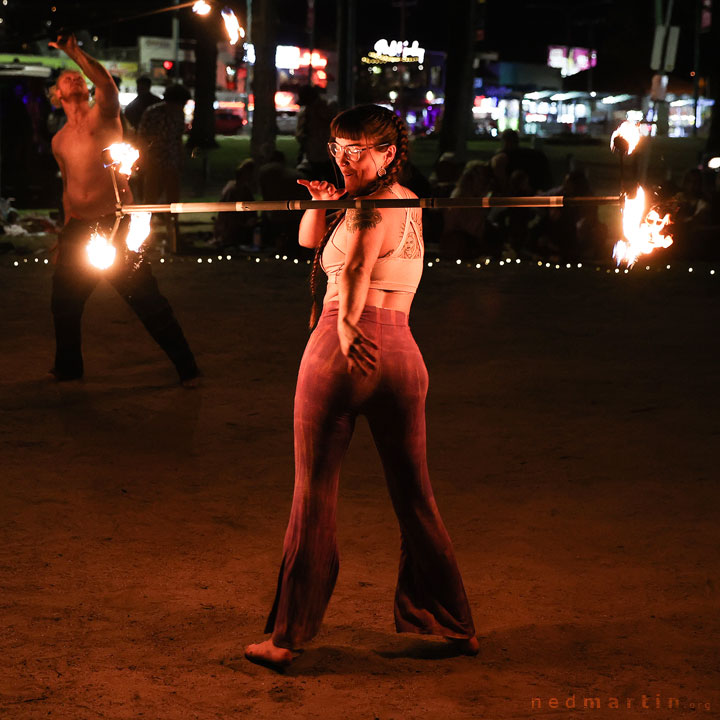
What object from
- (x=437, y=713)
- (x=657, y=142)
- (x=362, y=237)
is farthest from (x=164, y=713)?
(x=657, y=142)

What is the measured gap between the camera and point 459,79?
27234 mm

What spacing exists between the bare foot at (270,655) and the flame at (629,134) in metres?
2.03

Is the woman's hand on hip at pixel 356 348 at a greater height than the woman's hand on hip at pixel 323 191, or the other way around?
the woman's hand on hip at pixel 323 191

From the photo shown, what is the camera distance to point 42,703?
3.53 m

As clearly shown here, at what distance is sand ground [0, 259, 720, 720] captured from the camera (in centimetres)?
372

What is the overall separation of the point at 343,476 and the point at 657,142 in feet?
119

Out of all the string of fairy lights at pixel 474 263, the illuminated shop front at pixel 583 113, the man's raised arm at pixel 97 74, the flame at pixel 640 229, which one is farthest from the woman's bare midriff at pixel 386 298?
the illuminated shop front at pixel 583 113

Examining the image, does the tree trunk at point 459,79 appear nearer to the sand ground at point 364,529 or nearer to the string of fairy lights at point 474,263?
the string of fairy lights at point 474,263

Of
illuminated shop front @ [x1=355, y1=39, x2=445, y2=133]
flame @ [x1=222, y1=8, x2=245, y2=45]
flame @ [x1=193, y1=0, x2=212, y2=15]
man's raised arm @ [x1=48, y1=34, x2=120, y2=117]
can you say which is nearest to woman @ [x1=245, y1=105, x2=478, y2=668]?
flame @ [x1=222, y1=8, x2=245, y2=45]

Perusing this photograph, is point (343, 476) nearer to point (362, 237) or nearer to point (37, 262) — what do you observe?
point (362, 237)

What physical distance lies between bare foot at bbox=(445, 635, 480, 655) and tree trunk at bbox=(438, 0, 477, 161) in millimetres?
23652

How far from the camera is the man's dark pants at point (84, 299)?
24.4ft

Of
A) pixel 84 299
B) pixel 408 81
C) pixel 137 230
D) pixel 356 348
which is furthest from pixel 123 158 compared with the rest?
pixel 408 81

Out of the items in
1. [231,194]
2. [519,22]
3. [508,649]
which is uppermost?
[519,22]
